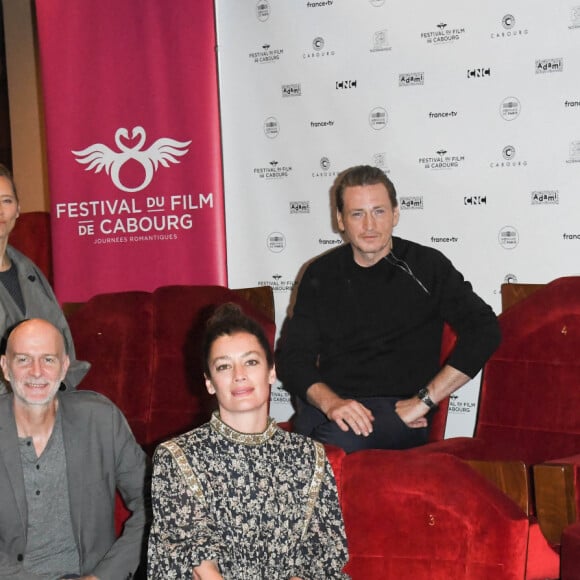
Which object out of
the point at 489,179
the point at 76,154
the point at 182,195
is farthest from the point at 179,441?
the point at 76,154

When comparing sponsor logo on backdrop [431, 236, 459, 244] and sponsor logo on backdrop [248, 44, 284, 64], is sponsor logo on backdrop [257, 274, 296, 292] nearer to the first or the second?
sponsor logo on backdrop [431, 236, 459, 244]

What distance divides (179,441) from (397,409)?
3.21ft

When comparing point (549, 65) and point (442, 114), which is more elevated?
point (549, 65)

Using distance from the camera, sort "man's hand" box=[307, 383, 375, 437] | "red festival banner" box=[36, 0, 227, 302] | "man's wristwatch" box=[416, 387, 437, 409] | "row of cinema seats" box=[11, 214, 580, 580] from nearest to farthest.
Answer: "row of cinema seats" box=[11, 214, 580, 580], "man's hand" box=[307, 383, 375, 437], "man's wristwatch" box=[416, 387, 437, 409], "red festival banner" box=[36, 0, 227, 302]

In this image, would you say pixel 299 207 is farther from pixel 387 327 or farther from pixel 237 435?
pixel 237 435

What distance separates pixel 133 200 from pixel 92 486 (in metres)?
2.23

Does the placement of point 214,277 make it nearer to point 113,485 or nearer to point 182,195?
point 182,195

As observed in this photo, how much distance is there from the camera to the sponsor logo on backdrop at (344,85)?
4.00 m

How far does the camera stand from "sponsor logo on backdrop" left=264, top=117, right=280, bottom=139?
13.8ft

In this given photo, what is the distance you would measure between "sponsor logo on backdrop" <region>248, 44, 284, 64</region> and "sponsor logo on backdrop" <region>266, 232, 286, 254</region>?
0.81 m

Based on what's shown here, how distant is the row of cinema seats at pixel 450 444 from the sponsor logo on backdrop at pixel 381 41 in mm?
1172

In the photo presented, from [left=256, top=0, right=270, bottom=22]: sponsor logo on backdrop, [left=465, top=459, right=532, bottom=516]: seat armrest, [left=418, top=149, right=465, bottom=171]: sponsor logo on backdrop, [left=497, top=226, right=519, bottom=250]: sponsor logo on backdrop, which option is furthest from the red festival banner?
[left=465, top=459, right=532, bottom=516]: seat armrest

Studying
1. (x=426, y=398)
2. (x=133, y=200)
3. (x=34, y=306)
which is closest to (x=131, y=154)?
(x=133, y=200)

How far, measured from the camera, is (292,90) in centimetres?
415
